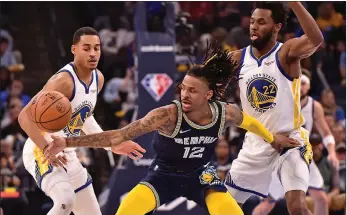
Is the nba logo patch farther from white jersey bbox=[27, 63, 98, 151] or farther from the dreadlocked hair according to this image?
the dreadlocked hair

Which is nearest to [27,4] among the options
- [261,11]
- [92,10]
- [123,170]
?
[92,10]

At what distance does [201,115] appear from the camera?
6.07 m

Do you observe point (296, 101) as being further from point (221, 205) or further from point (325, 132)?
point (325, 132)

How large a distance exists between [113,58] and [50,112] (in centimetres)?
619

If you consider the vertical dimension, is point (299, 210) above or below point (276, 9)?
below

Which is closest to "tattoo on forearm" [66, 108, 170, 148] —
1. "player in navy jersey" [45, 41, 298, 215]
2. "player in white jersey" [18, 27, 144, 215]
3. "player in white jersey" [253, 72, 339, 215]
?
"player in navy jersey" [45, 41, 298, 215]

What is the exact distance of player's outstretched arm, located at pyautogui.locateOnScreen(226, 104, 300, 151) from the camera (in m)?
6.20

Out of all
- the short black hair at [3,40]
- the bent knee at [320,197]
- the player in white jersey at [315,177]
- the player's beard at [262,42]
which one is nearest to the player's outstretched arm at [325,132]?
the player in white jersey at [315,177]

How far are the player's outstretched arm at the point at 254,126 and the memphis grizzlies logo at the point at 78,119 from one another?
4.17 ft

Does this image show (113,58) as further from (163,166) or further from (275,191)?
(163,166)

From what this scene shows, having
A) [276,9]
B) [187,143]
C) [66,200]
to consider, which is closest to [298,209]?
[187,143]

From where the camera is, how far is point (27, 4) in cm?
1378

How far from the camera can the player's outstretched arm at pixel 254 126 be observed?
6199 millimetres

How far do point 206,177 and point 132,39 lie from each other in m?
6.65
